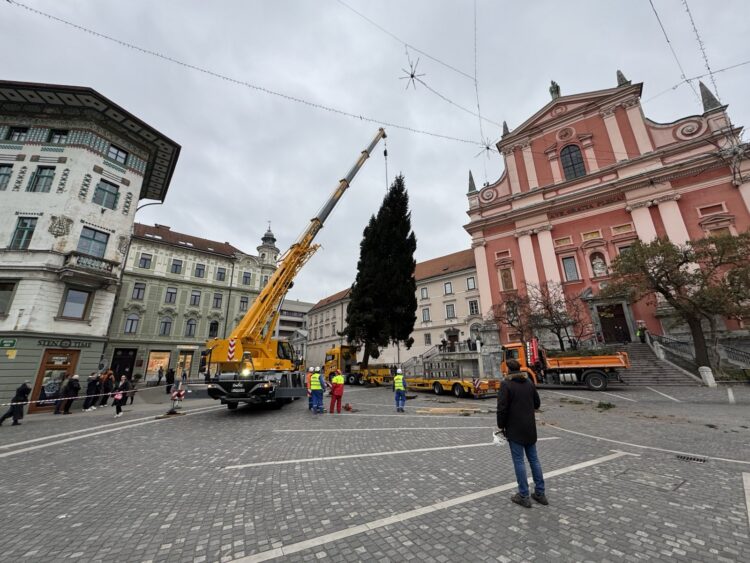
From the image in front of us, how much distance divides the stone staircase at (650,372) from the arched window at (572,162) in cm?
1671

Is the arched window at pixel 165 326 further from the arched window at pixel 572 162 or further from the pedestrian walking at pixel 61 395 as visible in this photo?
the arched window at pixel 572 162

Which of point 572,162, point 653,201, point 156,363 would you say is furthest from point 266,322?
point 572,162

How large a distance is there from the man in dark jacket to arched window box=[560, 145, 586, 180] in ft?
103

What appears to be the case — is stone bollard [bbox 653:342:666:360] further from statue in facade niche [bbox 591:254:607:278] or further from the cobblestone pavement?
the cobblestone pavement

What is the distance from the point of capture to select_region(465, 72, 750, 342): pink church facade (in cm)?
2284

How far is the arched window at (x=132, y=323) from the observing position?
28959 millimetres

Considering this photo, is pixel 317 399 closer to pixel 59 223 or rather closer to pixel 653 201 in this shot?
pixel 59 223

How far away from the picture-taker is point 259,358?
11.7 m

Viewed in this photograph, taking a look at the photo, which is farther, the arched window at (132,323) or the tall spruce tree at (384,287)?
the arched window at (132,323)

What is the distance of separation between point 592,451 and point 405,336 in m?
19.5

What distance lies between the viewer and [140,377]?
90.4 feet

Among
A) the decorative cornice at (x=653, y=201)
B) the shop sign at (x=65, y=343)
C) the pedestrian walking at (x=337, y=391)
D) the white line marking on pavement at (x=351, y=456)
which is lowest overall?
the white line marking on pavement at (x=351, y=456)

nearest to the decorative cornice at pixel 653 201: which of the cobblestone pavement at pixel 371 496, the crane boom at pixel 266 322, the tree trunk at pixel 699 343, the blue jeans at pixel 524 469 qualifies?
the tree trunk at pixel 699 343

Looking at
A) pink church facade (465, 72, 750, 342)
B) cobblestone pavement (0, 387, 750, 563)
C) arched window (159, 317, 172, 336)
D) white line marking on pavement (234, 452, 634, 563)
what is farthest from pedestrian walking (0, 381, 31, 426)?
pink church facade (465, 72, 750, 342)
